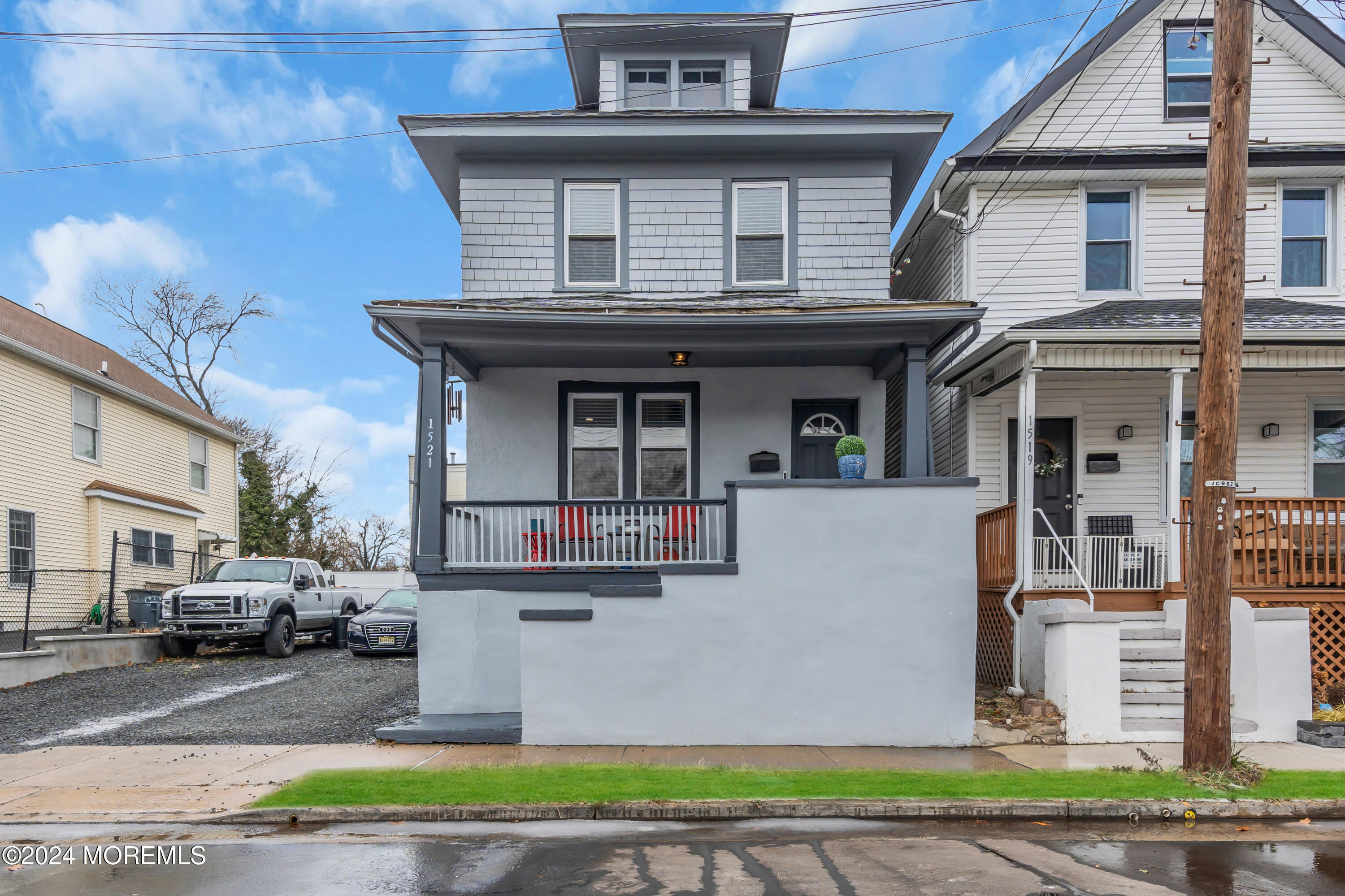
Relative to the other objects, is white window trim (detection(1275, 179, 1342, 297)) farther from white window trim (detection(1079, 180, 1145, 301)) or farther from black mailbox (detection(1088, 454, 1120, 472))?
black mailbox (detection(1088, 454, 1120, 472))

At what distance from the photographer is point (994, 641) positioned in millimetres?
12164

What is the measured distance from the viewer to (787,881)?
521 cm

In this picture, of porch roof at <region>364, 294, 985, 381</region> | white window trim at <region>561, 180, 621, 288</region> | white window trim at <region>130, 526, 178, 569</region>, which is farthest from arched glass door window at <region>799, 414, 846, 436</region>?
white window trim at <region>130, 526, 178, 569</region>

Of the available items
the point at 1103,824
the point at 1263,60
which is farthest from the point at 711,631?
the point at 1263,60

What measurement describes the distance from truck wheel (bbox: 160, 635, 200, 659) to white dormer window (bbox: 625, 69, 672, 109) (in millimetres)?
12375

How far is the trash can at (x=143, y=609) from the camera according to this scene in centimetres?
1920

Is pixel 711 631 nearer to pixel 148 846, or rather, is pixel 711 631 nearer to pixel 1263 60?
pixel 148 846

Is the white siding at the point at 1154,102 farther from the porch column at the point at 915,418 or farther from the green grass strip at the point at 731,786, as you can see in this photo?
the green grass strip at the point at 731,786

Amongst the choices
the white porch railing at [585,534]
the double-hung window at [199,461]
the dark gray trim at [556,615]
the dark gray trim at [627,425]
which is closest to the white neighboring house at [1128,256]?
the dark gray trim at [627,425]

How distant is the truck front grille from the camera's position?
1661 cm

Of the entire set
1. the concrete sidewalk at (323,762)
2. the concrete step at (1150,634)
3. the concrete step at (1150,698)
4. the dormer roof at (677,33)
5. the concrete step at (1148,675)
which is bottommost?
the concrete sidewalk at (323,762)

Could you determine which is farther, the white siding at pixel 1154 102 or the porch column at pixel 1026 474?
the white siding at pixel 1154 102

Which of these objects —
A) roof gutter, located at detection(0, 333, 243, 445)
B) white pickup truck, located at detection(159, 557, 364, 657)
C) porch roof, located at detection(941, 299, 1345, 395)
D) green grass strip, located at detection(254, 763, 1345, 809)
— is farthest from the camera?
roof gutter, located at detection(0, 333, 243, 445)

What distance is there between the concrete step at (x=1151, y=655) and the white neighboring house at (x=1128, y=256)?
6.41ft
